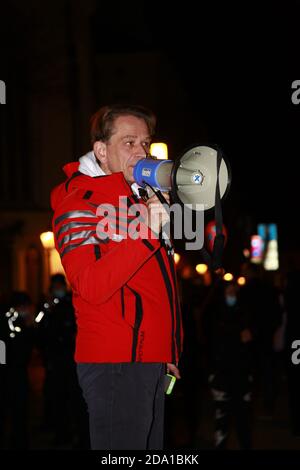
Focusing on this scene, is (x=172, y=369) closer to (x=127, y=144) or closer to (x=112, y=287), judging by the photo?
(x=112, y=287)

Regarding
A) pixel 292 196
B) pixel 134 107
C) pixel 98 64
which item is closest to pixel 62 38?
pixel 98 64

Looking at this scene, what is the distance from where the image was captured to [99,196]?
3.23m

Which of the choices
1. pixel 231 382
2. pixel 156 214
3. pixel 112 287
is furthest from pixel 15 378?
pixel 156 214

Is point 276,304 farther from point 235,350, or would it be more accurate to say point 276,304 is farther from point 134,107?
point 134,107

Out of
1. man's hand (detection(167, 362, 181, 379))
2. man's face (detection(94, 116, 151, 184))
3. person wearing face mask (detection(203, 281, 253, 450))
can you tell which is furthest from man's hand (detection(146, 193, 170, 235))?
person wearing face mask (detection(203, 281, 253, 450))

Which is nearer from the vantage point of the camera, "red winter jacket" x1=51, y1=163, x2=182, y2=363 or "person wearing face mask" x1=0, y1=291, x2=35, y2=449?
"red winter jacket" x1=51, y1=163, x2=182, y2=363

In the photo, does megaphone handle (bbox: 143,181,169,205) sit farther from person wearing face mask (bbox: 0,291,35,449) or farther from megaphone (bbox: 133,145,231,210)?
person wearing face mask (bbox: 0,291,35,449)

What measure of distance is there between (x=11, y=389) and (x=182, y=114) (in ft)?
121

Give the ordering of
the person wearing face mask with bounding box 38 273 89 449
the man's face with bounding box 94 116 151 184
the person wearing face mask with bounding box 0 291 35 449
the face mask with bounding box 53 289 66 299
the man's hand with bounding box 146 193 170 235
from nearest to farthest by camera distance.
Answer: the man's hand with bounding box 146 193 170 235
the man's face with bounding box 94 116 151 184
the person wearing face mask with bounding box 0 291 35 449
the person wearing face mask with bounding box 38 273 89 449
the face mask with bounding box 53 289 66 299

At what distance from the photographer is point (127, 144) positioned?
3.41 metres

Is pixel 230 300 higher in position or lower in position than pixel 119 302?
lower

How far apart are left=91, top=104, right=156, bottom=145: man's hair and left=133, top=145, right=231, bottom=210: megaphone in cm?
32

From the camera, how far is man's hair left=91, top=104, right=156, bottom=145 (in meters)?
3.45

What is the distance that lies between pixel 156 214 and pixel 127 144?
0.52 m
